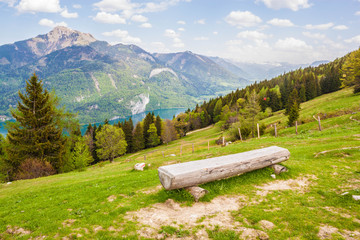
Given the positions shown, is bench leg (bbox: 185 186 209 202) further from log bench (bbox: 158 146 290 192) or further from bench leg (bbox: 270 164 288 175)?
bench leg (bbox: 270 164 288 175)

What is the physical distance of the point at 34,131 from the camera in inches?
1217

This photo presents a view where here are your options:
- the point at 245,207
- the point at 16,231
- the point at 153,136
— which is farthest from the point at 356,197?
the point at 153,136

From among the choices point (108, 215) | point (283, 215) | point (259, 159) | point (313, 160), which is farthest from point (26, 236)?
point (313, 160)

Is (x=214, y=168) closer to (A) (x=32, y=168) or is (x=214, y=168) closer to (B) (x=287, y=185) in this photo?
(B) (x=287, y=185)

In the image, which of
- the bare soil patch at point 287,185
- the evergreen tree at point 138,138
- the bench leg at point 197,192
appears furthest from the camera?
the evergreen tree at point 138,138

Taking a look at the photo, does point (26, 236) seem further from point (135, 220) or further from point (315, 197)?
point (315, 197)

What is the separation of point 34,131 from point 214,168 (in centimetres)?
3504

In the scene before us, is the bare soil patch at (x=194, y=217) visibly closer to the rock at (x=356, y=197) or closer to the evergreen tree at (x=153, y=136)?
the rock at (x=356, y=197)

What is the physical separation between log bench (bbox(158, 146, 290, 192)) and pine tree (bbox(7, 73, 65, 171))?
32145 millimetres

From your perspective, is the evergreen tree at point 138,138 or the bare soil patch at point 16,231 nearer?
the bare soil patch at point 16,231

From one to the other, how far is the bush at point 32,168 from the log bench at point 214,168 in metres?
31.5

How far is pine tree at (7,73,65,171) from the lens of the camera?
30.7m

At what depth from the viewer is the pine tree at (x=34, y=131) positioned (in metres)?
30.7

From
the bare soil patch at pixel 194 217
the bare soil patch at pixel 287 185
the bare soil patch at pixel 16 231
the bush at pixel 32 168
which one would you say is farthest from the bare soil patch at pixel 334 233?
the bush at pixel 32 168
